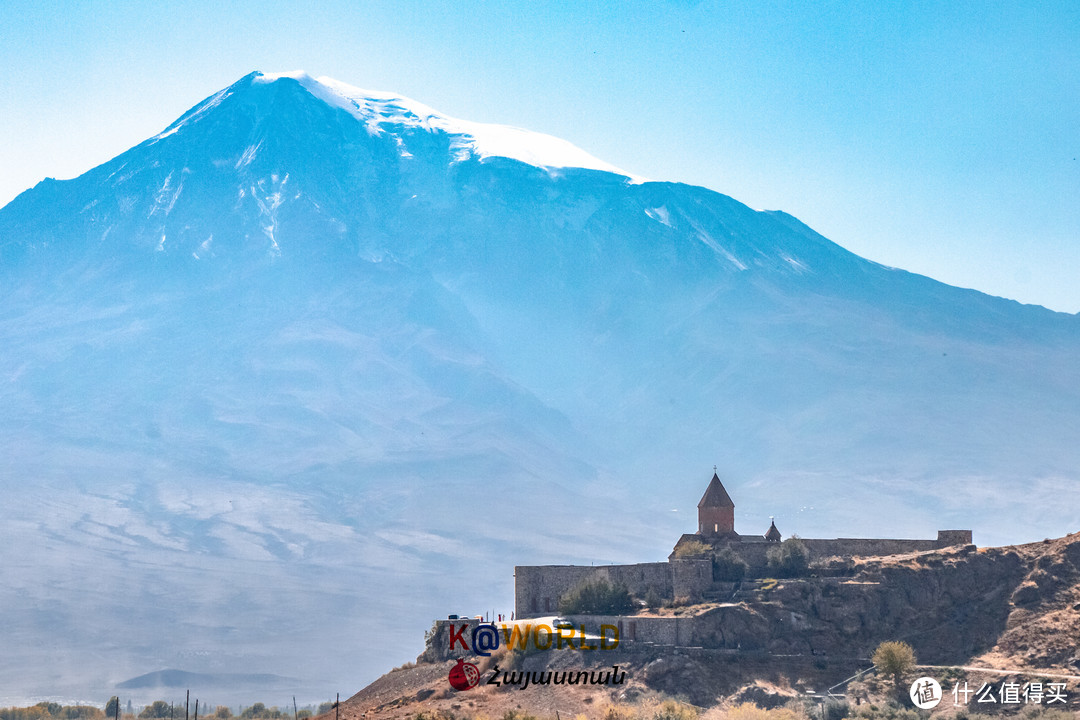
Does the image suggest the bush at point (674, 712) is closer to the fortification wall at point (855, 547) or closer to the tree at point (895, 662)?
the tree at point (895, 662)

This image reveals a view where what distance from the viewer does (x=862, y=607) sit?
47.9 meters

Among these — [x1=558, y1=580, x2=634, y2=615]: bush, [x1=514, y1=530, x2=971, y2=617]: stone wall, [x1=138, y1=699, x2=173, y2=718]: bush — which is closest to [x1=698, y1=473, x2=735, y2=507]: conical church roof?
[x1=514, y1=530, x2=971, y2=617]: stone wall

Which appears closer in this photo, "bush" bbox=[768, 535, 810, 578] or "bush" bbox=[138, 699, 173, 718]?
"bush" bbox=[768, 535, 810, 578]

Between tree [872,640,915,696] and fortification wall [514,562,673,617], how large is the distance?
1039 centimetres

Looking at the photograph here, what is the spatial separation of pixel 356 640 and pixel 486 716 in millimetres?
104798

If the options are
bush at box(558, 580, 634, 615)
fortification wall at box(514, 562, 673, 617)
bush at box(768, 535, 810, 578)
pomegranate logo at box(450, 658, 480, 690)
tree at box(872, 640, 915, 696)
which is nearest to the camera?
tree at box(872, 640, 915, 696)

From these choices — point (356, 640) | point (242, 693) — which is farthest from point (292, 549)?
point (242, 693)

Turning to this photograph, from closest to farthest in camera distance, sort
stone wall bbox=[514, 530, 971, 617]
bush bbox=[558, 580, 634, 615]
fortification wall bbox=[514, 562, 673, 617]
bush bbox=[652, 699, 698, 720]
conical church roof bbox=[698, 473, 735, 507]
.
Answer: bush bbox=[652, 699, 698, 720] < bush bbox=[558, 580, 634, 615] < stone wall bbox=[514, 530, 971, 617] < fortification wall bbox=[514, 562, 673, 617] < conical church roof bbox=[698, 473, 735, 507]

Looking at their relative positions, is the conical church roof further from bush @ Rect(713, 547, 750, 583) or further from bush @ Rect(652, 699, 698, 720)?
bush @ Rect(652, 699, 698, 720)

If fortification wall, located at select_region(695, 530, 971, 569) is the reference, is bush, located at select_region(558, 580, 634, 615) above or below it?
below

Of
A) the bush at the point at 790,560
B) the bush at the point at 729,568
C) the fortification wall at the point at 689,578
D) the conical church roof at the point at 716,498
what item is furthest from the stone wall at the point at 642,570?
the conical church roof at the point at 716,498

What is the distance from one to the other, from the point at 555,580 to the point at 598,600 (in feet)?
12.4

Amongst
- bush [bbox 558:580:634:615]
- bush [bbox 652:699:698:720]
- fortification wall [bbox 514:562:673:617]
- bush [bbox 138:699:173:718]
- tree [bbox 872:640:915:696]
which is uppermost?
fortification wall [bbox 514:562:673:617]

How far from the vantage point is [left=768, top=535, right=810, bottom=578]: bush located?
166 feet
